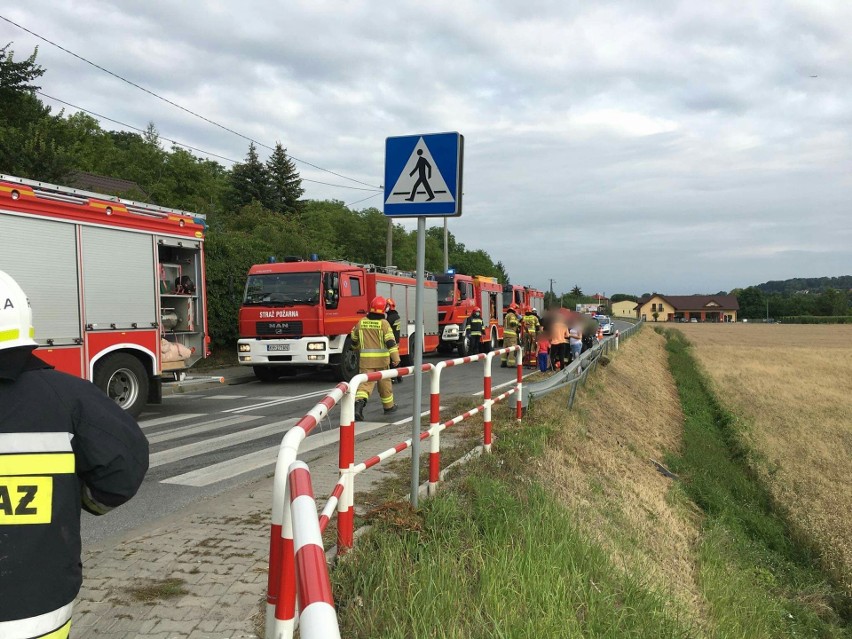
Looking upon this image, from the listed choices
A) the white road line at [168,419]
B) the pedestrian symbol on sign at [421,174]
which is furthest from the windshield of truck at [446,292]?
the pedestrian symbol on sign at [421,174]

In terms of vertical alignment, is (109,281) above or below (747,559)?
above

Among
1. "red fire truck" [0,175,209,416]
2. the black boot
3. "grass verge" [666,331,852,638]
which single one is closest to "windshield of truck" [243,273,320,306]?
"red fire truck" [0,175,209,416]

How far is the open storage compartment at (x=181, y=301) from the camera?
10586 millimetres

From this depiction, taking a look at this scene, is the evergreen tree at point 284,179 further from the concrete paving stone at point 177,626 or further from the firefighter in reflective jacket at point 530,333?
the concrete paving stone at point 177,626

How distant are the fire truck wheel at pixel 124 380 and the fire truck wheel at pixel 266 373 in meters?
5.78

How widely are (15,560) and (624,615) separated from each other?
305 cm

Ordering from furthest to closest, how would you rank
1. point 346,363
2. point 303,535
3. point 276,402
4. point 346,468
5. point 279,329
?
point 346,363, point 279,329, point 276,402, point 346,468, point 303,535

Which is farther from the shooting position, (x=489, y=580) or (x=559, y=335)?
(x=559, y=335)

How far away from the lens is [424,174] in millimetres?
4656

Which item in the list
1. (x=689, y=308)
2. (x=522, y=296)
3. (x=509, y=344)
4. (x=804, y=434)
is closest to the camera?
(x=804, y=434)

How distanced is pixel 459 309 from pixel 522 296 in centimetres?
987

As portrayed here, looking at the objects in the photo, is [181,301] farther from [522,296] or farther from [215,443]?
[522,296]

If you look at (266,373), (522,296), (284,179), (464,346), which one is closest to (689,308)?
(284,179)

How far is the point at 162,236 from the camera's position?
33.7 ft
